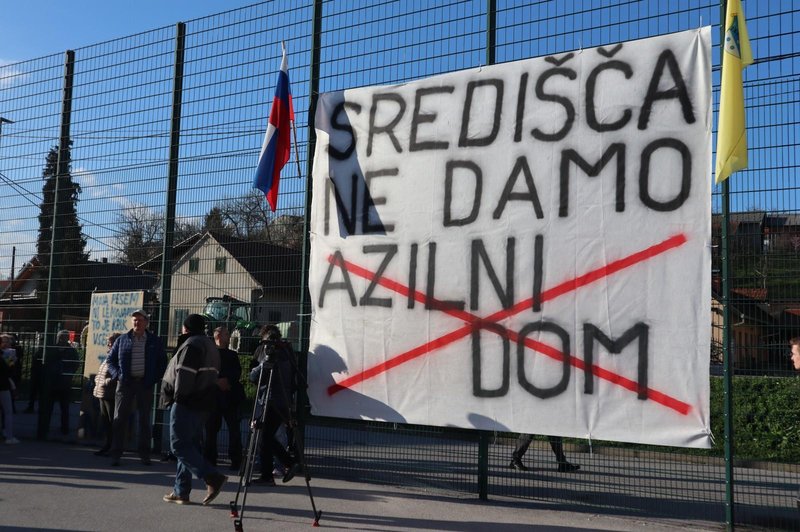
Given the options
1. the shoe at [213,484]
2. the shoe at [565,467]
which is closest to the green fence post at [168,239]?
the shoe at [213,484]

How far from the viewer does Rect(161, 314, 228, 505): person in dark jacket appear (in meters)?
7.78

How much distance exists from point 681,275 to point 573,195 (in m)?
1.34

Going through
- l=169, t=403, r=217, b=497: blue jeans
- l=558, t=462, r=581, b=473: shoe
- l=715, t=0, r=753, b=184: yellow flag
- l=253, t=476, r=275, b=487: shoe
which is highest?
l=715, t=0, r=753, b=184: yellow flag

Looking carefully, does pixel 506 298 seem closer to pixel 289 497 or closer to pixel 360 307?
pixel 360 307

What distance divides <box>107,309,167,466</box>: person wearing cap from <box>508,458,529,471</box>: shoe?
4.66 m

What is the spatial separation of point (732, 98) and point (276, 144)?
5206 mm

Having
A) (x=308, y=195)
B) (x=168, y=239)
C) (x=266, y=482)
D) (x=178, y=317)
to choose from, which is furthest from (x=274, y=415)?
(x=168, y=239)

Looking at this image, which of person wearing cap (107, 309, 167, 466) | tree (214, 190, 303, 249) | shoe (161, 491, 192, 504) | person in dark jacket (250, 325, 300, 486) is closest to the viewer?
shoe (161, 491, 192, 504)

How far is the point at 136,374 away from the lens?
10.4 m

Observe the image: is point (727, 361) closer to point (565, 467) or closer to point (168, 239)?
point (565, 467)

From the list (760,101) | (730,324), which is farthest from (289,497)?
(760,101)

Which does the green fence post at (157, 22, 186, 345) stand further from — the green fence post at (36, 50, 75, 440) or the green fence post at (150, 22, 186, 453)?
the green fence post at (36, 50, 75, 440)

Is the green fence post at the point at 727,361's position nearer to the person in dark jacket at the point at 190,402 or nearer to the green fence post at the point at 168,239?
the person in dark jacket at the point at 190,402

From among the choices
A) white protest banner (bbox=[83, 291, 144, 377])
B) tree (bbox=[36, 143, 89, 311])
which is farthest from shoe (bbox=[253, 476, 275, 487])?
tree (bbox=[36, 143, 89, 311])
